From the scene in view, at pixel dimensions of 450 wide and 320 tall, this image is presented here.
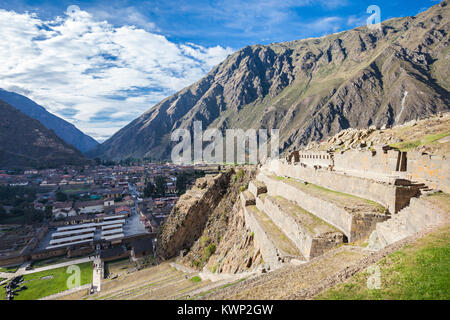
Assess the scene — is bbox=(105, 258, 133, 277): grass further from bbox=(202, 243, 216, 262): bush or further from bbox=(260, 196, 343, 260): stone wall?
bbox=(260, 196, 343, 260): stone wall

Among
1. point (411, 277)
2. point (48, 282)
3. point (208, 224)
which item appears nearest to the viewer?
point (411, 277)

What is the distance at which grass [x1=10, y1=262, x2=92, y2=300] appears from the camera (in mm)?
24616

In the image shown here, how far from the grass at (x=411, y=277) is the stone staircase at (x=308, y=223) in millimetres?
3935

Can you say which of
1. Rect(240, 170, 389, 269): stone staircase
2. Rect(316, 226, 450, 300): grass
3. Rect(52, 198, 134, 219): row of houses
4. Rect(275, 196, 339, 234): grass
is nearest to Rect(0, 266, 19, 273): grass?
Rect(52, 198, 134, 219): row of houses

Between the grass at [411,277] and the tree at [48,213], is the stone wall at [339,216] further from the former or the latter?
the tree at [48,213]

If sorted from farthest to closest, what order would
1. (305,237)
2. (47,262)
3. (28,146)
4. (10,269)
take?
(28,146) < (47,262) < (10,269) < (305,237)

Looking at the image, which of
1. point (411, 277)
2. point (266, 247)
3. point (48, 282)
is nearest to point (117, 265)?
point (48, 282)

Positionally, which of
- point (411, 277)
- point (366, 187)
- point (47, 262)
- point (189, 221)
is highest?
point (366, 187)

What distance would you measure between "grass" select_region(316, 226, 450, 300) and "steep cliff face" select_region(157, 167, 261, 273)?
14.5 m

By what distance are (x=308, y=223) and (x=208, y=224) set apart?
17593 millimetres

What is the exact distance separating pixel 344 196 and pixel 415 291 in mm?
9060

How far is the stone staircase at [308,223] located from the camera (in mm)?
10516

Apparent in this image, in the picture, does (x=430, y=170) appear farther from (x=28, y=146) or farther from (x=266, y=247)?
(x=28, y=146)

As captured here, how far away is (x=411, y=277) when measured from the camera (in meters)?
5.44
